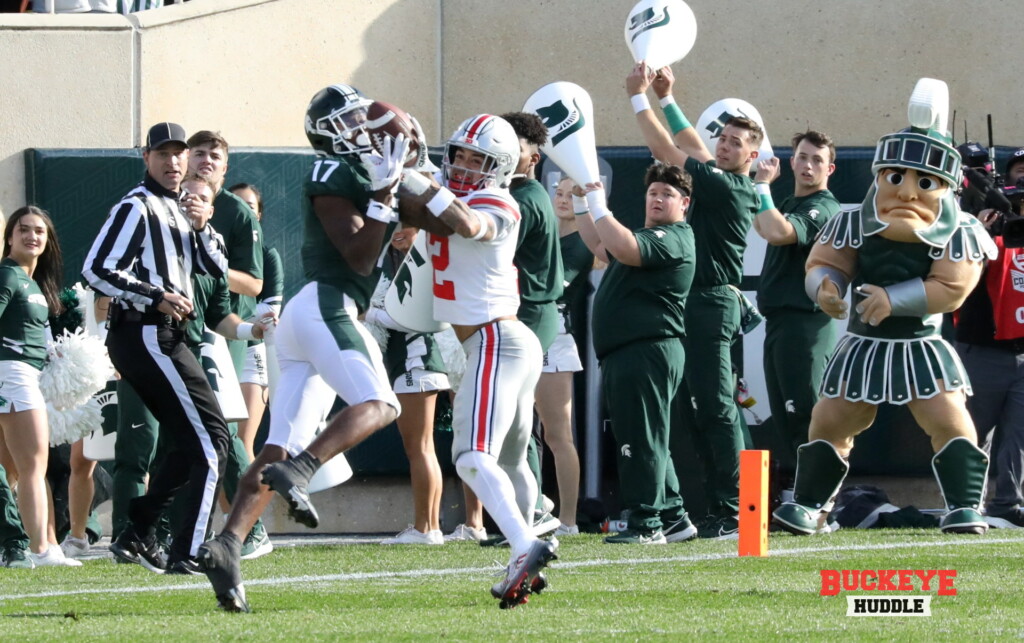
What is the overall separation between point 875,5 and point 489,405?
588 cm

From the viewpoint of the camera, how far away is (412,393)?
890 centimetres

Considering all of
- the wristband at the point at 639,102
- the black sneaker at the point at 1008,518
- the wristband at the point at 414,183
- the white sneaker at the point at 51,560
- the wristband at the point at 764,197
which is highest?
the wristband at the point at 639,102

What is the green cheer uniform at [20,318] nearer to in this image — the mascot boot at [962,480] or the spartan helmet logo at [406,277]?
the spartan helmet logo at [406,277]

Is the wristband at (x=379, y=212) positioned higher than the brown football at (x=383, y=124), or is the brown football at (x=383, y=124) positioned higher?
the brown football at (x=383, y=124)

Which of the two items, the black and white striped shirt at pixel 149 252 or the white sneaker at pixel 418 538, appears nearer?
the black and white striped shirt at pixel 149 252

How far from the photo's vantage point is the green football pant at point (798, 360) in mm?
8875

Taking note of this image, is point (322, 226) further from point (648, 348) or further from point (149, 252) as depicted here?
point (648, 348)

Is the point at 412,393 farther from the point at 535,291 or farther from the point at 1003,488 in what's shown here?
the point at 1003,488

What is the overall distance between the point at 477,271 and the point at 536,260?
194 centimetres

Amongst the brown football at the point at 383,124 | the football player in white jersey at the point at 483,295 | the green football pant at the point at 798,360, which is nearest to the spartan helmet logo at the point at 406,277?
the football player in white jersey at the point at 483,295

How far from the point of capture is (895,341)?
7418 mm

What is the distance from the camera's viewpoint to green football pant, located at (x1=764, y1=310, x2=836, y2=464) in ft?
29.1

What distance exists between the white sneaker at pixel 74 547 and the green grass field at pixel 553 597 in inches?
23.1

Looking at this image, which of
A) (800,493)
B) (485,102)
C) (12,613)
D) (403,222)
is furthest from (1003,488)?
(12,613)
